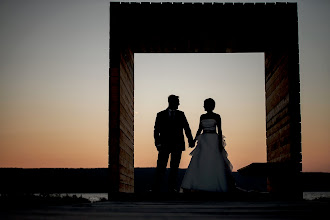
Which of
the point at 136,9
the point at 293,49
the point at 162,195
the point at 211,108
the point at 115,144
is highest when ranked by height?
the point at 136,9

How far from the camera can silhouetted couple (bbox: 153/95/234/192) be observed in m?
11.5


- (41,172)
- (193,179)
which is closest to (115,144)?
(193,179)

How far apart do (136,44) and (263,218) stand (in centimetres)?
952

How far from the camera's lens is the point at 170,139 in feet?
37.7

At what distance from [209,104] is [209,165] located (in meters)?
1.31

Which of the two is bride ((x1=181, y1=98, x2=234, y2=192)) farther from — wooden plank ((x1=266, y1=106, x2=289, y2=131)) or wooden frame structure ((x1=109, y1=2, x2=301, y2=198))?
wooden plank ((x1=266, y1=106, x2=289, y2=131))

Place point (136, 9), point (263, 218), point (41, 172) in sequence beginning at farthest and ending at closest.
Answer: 1. point (41, 172)
2. point (136, 9)
3. point (263, 218)

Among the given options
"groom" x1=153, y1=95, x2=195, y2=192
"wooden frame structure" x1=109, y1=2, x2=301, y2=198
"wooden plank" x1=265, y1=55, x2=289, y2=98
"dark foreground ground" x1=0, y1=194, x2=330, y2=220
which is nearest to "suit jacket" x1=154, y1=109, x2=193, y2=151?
"groom" x1=153, y1=95, x2=195, y2=192

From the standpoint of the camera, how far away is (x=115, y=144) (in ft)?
38.7

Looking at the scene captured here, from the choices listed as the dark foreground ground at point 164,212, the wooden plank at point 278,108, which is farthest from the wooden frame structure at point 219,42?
the dark foreground ground at point 164,212

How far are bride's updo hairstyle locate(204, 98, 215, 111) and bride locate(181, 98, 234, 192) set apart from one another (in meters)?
0.21

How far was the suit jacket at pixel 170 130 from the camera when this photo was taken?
453 inches

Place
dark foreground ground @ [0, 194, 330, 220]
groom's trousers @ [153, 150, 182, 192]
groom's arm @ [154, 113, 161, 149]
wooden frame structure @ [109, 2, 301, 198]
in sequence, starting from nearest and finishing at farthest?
dark foreground ground @ [0, 194, 330, 220], groom's trousers @ [153, 150, 182, 192], groom's arm @ [154, 113, 161, 149], wooden frame structure @ [109, 2, 301, 198]

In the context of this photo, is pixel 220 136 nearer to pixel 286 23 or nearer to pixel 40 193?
pixel 286 23
